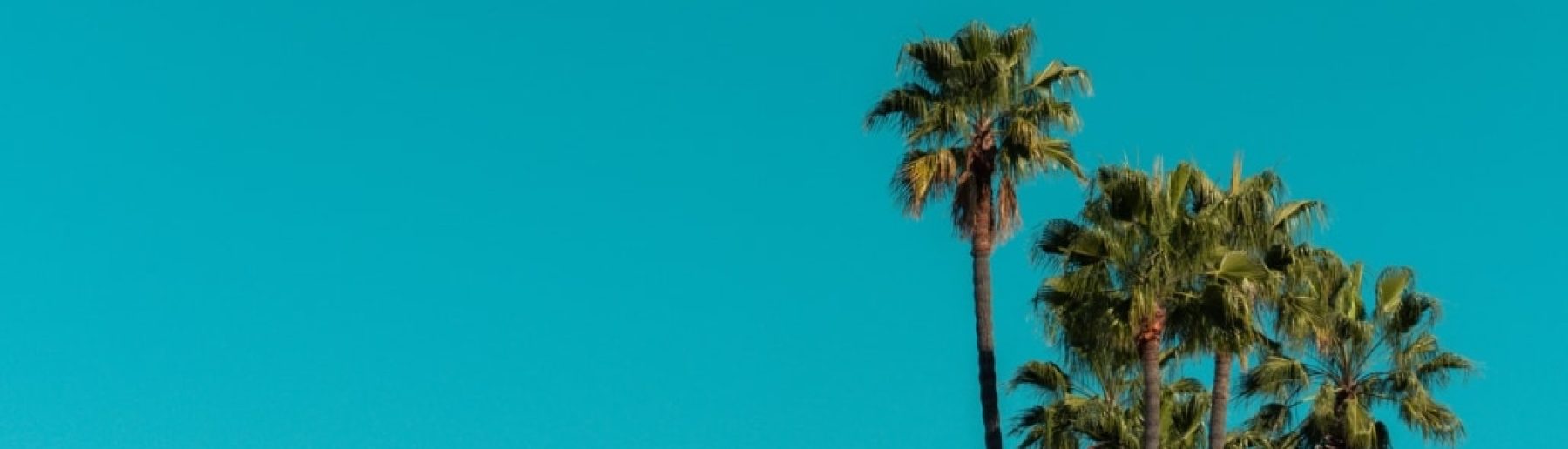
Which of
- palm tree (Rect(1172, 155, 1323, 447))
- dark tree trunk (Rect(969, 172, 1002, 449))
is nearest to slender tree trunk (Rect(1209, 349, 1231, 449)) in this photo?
palm tree (Rect(1172, 155, 1323, 447))

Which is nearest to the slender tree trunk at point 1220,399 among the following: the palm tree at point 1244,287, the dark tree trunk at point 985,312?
the palm tree at point 1244,287

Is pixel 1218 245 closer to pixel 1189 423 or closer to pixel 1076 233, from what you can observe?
pixel 1076 233

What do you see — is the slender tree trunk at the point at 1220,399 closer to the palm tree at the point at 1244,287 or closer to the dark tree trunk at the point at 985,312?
the palm tree at the point at 1244,287

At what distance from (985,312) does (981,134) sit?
2.79m

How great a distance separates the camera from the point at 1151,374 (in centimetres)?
2934

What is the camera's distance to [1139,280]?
29281 mm

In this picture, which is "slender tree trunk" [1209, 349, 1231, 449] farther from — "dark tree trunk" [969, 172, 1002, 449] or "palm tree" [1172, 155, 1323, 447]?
"dark tree trunk" [969, 172, 1002, 449]

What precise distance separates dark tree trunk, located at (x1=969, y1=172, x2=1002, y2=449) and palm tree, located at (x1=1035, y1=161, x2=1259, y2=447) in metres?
0.98

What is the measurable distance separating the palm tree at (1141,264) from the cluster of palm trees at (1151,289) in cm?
3

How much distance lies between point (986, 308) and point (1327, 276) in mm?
6363

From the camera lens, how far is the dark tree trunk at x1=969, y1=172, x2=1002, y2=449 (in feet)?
98.9

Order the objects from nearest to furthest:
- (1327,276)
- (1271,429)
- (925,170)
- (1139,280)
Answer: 1. (1139,280)
2. (925,170)
3. (1327,276)
4. (1271,429)

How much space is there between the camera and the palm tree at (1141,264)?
95.7 ft

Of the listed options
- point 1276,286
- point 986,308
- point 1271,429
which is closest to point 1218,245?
point 1276,286
